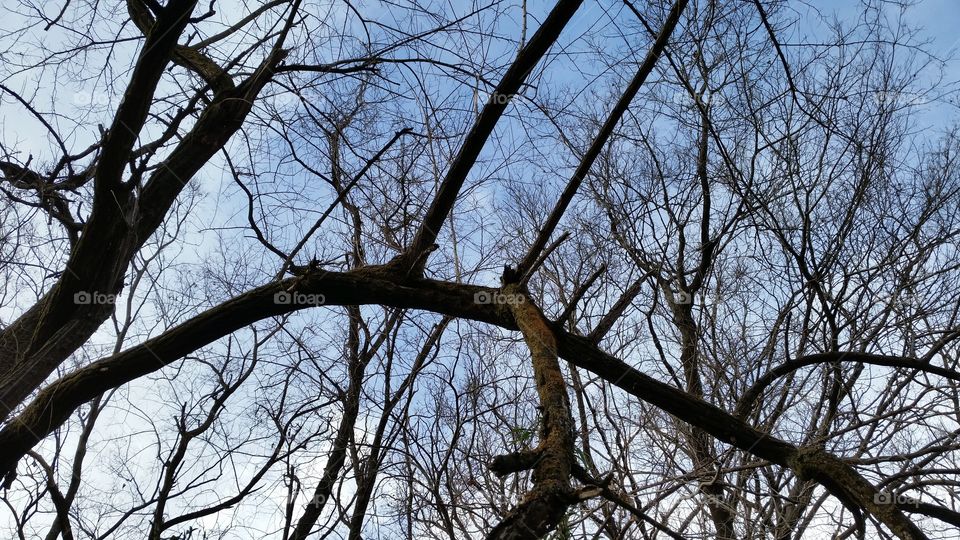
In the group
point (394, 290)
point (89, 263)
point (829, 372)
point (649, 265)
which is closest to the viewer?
point (394, 290)

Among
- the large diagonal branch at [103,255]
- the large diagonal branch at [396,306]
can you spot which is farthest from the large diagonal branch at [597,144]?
the large diagonal branch at [103,255]

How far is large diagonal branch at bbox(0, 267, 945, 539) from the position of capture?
2.38 m

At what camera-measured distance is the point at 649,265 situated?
599 centimetres

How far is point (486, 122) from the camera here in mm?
2666

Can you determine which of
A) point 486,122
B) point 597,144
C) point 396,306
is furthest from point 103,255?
point 597,144

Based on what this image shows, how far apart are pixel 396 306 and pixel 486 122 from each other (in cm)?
94

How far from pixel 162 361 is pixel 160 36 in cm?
155

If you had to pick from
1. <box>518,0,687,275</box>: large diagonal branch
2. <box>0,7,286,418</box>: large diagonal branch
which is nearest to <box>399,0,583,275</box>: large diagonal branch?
<box>518,0,687,275</box>: large diagonal branch

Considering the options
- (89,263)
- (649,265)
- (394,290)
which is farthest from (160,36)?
(649,265)

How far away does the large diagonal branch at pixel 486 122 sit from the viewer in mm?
2539

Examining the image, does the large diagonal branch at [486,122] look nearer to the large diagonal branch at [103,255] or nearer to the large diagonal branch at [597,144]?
the large diagonal branch at [597,144]

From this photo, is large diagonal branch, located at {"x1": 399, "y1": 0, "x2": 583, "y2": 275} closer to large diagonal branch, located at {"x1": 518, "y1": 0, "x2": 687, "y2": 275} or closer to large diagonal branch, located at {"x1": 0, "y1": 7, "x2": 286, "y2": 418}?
large diagonal branch, located at {"x1": 518, "y1": 0, "x2": 687, "y2": 275}

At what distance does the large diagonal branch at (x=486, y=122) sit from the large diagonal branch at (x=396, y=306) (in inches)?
6.6

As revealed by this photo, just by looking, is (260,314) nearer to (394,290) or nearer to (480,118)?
(394,290)
